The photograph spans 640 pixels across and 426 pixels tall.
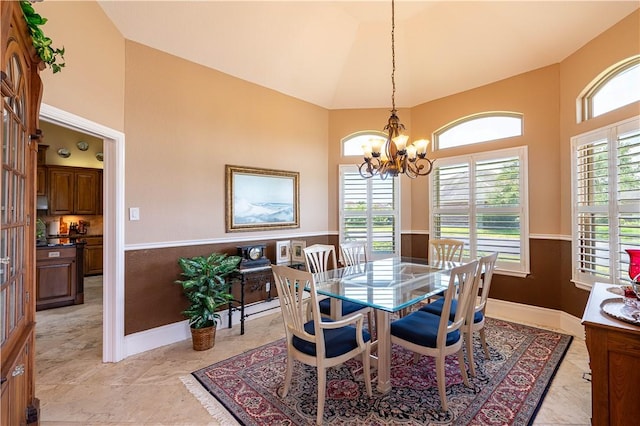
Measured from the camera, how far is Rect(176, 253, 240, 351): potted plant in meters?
3.03

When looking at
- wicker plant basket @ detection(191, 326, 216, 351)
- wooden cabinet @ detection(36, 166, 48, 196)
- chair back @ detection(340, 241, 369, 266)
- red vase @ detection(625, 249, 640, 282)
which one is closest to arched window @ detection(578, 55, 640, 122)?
red vase @ detection(625, 249, 640, 282)

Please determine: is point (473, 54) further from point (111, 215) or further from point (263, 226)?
point (111, 215)

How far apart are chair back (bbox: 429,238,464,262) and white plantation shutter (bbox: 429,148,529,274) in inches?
23.1

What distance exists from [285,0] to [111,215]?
2.93 meters

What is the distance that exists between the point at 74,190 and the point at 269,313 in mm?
5427

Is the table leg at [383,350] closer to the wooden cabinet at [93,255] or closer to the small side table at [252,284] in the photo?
the small side table at [252,284]

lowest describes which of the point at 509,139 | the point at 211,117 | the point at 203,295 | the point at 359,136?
the point at 203,295

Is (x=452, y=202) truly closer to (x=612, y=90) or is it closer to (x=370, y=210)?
(x=370, y=210)

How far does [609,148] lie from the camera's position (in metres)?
2.93

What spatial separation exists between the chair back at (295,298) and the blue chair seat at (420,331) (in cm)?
70

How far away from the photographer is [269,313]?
13.6 ft

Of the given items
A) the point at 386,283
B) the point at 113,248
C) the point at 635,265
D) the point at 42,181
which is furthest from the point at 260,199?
the point at 42,181

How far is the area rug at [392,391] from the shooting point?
2027 millimetres

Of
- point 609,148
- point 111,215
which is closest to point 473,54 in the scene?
point 609,148
